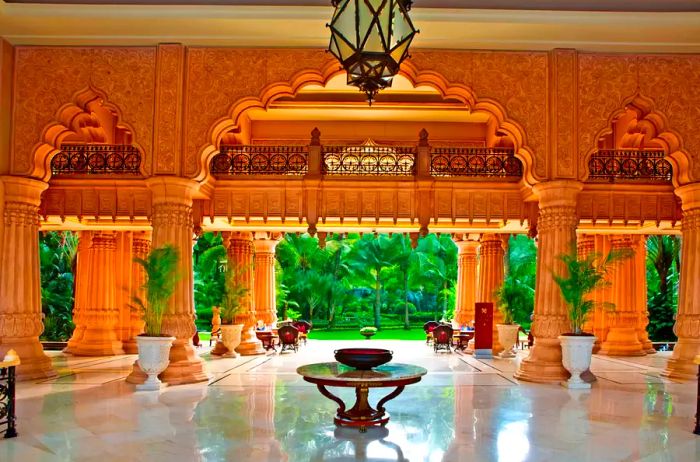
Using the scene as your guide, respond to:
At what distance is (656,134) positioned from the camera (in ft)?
32.5

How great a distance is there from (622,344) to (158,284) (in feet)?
37.5

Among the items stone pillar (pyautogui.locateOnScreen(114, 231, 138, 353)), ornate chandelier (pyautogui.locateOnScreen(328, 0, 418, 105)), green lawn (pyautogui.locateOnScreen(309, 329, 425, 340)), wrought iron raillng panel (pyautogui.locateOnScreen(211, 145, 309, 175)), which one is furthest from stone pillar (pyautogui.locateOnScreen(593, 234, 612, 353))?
green lawn (pyautogui.locateOnScreen(309, 329, 425, 340))

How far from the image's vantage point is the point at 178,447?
5555 millimetres

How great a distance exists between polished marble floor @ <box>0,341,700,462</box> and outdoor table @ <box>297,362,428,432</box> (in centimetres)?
17

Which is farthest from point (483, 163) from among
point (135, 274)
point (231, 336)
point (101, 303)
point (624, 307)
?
point (101, 303)

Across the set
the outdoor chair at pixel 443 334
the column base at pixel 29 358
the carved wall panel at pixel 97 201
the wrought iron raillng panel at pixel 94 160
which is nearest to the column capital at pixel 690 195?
the outdoor chair at pixel 443 334

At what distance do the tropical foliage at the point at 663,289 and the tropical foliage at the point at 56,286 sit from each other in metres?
19.9

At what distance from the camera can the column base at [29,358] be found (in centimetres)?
937

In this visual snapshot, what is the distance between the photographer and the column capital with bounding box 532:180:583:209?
9539 mm

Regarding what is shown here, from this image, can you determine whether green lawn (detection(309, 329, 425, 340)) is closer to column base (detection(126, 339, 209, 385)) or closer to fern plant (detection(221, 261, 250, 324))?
fern plant (detection(221, 261, 250, 324))

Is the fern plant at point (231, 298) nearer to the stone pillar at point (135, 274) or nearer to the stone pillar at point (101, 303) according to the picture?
the stone pillar at point (135, 274)

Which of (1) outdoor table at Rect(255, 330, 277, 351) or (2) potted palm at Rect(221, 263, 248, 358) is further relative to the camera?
(1) outdoor table at Rect(255, 330, 277, 351)

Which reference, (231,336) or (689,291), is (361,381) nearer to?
(689,291)

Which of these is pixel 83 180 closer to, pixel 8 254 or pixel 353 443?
pixel 8 254
